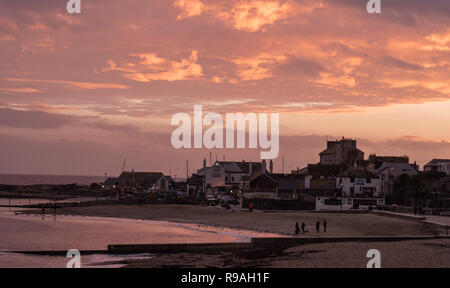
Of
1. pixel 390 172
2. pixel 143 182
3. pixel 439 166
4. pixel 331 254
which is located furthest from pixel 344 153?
pixel 331 254

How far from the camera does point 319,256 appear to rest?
4088 cm

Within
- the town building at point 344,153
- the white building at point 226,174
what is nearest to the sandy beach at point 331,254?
the white building at point 226,174

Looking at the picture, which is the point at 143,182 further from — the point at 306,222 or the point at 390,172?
the point at 306,222

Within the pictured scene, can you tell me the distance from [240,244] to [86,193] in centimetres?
14934

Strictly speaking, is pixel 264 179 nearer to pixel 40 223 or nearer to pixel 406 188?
pixel 406 188

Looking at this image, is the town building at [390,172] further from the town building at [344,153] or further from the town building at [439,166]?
the town building at [344,153]

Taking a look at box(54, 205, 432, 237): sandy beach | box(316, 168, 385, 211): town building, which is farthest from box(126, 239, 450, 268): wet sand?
box(316, 168, 385, 211): town building

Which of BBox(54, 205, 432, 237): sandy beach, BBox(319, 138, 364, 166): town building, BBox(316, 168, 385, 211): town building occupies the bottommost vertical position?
BBox(54, 205, 432, 237): sandy beach

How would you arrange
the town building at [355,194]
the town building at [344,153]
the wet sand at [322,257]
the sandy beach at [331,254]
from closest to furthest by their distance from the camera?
the wet sand at [322,257]
the sandy beach at [331,254]
the town building at [355,194]
the town building at [344,153]

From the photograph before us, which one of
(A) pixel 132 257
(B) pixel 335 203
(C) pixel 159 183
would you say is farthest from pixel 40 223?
(C) pixel 159 183

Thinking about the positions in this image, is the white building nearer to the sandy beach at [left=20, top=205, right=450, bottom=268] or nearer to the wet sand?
the sandy beach at [left=20, top=205, right=450, bottom=268]

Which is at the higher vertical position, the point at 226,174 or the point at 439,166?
the point at 439,166

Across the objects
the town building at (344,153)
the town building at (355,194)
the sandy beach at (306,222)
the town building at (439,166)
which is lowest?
the sandy beach at (306,222)

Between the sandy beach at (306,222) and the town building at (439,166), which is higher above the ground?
the town building at (439,166)
